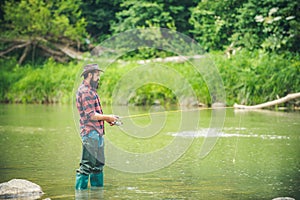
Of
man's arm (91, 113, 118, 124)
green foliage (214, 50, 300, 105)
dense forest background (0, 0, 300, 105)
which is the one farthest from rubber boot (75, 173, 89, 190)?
dense forest background (0, 0, 300, 105)

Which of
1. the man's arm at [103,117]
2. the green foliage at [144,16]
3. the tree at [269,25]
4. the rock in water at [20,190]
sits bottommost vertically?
the rock in water at [20,190]

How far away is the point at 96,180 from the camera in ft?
23.3

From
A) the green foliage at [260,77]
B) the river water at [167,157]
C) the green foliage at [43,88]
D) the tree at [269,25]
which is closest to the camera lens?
the river water at [167,157]

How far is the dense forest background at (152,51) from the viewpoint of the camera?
18.0 meters

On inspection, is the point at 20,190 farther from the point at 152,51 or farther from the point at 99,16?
the point at 99,16

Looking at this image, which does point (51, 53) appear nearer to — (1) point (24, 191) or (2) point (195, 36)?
(2) point (195, 36)

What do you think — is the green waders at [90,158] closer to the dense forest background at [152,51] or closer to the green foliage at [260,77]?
the green foliage at [260,77]

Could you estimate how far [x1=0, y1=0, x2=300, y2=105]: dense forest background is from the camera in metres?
18.0

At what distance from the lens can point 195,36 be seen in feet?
80.8

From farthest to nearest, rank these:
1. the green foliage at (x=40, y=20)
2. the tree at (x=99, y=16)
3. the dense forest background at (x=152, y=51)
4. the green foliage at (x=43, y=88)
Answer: the tree at (x=99, y=16), the green foliage at (x=40, y=20), the green foliage at (x=43, y=88), the dense forest background at (x=152, y=51)

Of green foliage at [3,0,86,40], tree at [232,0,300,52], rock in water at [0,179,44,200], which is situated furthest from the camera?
green foliage at [3,0,86,40]

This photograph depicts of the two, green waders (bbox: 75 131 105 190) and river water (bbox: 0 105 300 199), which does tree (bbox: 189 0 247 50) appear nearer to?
river water (bbox: 0 105 300 199)

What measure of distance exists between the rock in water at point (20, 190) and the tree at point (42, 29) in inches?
674

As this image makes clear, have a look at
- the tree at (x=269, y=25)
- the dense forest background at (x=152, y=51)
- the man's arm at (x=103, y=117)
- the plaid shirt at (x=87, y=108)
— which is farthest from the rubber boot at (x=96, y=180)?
the tree at (x=269, y=25)
